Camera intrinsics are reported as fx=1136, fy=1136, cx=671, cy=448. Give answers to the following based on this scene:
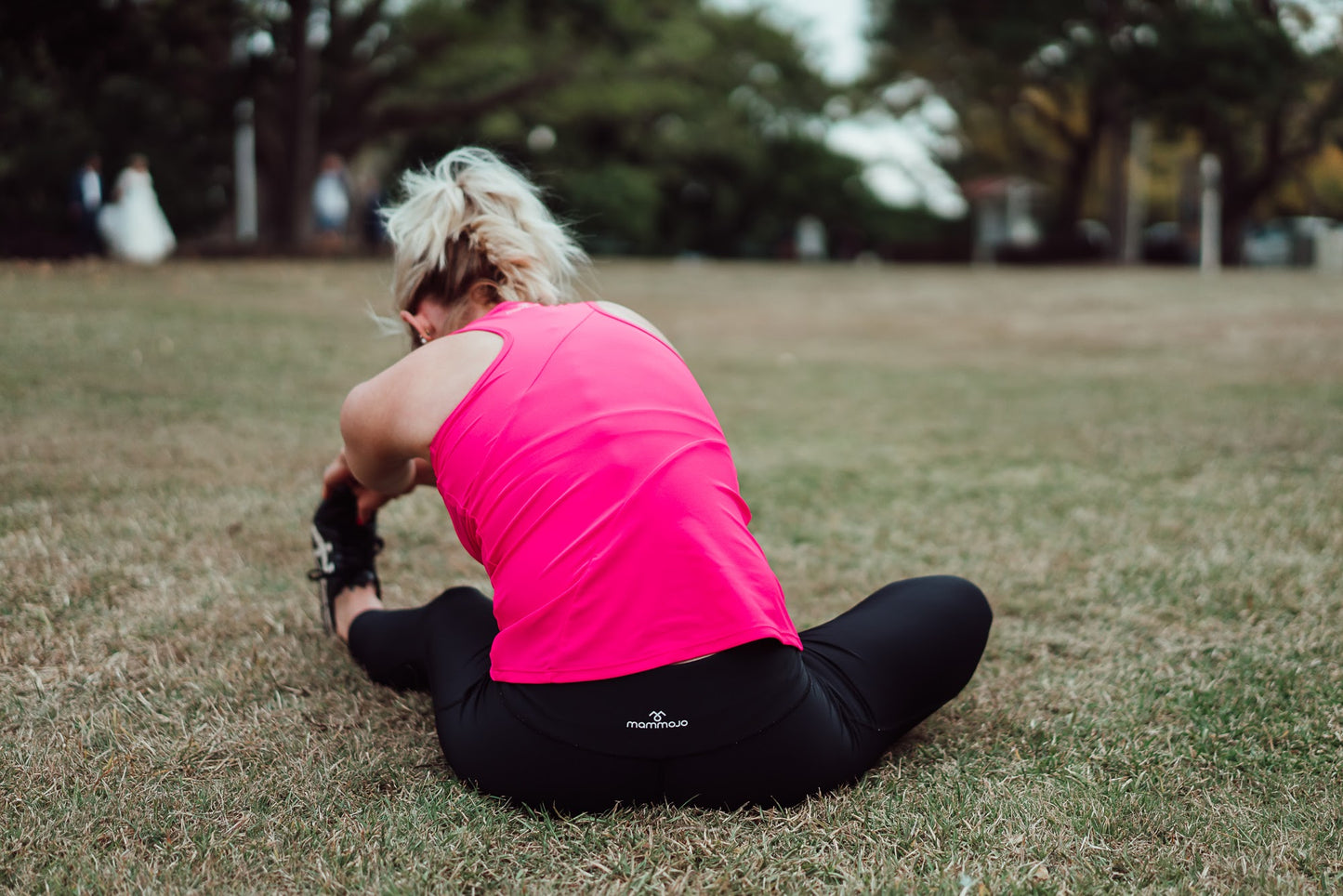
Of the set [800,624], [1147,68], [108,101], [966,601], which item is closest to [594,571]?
[966,601]

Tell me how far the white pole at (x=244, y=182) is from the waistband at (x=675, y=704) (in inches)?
789

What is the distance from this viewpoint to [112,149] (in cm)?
1753

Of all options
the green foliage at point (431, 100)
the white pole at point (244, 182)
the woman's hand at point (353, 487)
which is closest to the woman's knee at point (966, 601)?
the woman's hand at point (353, 487)

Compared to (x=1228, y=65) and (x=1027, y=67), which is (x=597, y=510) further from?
(x=1027, y=67)

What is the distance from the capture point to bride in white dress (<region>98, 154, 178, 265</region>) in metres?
15.6

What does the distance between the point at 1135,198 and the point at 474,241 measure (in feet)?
121

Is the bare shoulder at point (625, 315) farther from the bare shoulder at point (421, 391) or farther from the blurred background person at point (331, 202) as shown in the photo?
the blurred background person at point (331, 202)

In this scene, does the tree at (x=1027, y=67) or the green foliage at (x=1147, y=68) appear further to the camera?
the tree at (x=1027, y=67)

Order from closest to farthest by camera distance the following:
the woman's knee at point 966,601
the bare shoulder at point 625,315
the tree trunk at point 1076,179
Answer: the bare shoulder at point 625,315, the woman's knee at point 966,601, the tree trunk at point 1076,179

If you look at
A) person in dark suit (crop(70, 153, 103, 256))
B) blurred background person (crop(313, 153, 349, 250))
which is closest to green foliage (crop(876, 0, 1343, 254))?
blurred background person (crop(313, 153, 349, 250))

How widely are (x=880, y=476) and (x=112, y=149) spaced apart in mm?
15951

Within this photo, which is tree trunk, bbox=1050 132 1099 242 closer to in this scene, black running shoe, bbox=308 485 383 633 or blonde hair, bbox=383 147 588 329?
black running shoe, bbox=308 485 383 633

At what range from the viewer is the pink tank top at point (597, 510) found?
6.88 ft

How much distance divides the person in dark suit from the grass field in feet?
26.4
